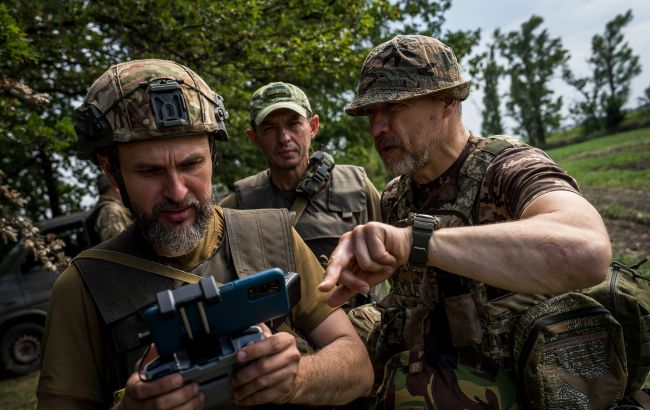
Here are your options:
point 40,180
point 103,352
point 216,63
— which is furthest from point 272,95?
point 40,180

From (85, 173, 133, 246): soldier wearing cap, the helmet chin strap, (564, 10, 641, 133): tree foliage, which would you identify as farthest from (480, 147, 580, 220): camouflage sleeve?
(564, 10, 641, 133): tree foliage

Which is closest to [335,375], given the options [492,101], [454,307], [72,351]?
[454,307]

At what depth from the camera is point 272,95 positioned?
378 centimetres

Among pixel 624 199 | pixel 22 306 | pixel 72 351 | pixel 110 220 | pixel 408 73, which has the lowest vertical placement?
pixel 624 199

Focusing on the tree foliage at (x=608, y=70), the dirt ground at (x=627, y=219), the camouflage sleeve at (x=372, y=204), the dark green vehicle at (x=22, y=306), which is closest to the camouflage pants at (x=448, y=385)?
the camouflage sleeve at (x=372, y=204)

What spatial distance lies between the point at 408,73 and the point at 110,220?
425 cm

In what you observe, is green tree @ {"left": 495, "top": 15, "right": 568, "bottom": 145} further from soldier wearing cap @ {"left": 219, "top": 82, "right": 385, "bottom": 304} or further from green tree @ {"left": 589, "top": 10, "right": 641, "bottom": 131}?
soldier wearing cap @ {"left": 219, "top": 82, "right": 385, "bottom": 304}

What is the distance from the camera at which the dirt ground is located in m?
7.24

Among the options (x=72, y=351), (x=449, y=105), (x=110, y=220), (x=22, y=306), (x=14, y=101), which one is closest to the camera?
(x=72, y=351)

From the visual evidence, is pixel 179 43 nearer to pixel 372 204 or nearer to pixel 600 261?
pixel 372 204

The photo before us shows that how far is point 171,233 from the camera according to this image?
6.42ft

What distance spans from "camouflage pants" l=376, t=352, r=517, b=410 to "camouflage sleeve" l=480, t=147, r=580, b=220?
63 centimetres

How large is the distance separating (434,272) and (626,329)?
0.77m

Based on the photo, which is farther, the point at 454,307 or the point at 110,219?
the point at 110,219
